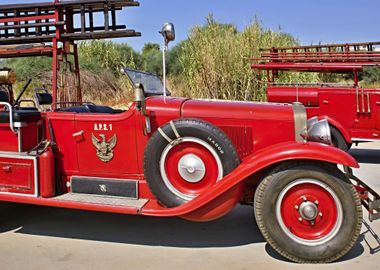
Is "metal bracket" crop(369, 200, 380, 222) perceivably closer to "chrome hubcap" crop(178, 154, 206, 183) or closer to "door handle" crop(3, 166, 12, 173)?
"chrome hubcap" crop(178, 154, 206, 183)

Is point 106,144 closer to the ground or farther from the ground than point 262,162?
farther from the ground

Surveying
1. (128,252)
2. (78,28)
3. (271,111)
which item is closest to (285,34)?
(78,28)

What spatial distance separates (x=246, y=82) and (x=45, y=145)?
9104 mm

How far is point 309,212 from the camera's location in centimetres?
315

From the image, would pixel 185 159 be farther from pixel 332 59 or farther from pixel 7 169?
pixel 332 59

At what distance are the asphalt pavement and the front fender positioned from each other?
0.41 m

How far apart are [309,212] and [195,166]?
0.99m

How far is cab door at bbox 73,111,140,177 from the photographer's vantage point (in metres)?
3.66

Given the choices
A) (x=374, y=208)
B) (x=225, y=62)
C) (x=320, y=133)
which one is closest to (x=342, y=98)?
(x=320, y=133)

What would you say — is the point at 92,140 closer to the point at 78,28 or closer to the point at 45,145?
the point at 45,145

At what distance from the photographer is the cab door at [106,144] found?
12.0 ft

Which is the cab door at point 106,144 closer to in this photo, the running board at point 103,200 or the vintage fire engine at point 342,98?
the running board at point 103,200

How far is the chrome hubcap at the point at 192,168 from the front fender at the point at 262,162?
10.0 inches

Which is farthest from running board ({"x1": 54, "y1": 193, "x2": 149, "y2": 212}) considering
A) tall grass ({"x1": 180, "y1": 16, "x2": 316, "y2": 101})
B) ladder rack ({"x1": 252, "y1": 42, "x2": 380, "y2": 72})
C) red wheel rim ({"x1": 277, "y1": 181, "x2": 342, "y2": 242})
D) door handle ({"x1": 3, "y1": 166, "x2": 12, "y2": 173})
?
tall grass ({"x1": 180, "y1": 16, "x2": 316, "y2": 101})
